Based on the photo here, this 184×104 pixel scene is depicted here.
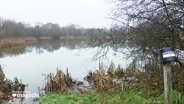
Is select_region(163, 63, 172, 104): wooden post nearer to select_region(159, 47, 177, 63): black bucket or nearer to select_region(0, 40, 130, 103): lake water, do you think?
select_region(159, 47, 177, 63): black bucket

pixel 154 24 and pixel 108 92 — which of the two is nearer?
pixel 154 24

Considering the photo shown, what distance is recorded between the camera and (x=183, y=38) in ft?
17.2

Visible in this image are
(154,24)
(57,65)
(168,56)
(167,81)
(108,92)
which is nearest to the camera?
(168,56)

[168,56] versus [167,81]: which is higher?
[168,56]

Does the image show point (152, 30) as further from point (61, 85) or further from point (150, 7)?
point (61, 85)

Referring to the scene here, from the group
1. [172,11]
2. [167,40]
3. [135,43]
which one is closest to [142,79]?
[135,43]

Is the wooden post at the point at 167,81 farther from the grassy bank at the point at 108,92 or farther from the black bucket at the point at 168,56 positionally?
the grassy bank at the point at 108,92

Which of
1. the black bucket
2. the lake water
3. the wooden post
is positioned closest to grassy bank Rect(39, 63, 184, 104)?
the lake water

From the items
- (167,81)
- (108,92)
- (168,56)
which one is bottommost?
(108,92)

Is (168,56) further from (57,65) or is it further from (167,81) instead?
(57,65)

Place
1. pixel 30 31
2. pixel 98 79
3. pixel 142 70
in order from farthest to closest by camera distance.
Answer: pixel 30 31 → pixel 98 79 → pixel 142 70

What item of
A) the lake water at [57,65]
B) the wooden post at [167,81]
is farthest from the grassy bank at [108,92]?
the wooden post at [167,81]

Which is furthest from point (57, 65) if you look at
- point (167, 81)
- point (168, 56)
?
point (168, 56)

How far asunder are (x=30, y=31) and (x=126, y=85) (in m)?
50.8
